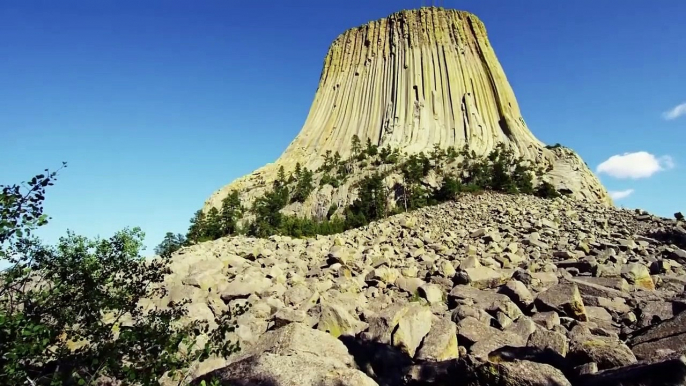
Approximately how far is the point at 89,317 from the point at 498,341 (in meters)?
5.96

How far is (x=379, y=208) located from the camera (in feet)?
109

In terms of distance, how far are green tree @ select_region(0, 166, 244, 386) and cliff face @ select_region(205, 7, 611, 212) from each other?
4088cm

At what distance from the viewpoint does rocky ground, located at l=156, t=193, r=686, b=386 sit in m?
5.21

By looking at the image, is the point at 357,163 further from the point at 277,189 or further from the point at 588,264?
the point at 588,264

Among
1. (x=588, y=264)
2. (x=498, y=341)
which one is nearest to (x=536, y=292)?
(x=588, y=264)

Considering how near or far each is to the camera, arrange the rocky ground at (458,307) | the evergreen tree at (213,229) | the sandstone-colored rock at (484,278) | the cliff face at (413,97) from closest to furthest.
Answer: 1. the rocky ground at (458,307)
2. the sandstone-colored rock at (484,278)
3. the evergreen tree at (213,229)
4. the cliff face at (413,97)

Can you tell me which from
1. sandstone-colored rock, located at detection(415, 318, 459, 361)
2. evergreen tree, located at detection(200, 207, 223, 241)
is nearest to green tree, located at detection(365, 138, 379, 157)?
evergreen tree, located at detection(200, 207, 223, 241)

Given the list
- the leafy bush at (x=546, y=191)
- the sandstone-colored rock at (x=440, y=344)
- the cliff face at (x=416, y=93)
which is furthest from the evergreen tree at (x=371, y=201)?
the sandstone-colored rock at (x=440, y=344)

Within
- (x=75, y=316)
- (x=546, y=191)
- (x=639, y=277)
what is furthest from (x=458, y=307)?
(x=546, y=191)

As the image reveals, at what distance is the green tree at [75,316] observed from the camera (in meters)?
3.31

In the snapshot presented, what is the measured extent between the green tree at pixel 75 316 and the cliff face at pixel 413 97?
4088cm

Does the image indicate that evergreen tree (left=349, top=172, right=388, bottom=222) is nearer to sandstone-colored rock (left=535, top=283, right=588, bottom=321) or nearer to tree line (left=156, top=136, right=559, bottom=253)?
tree line (left=156, top=136, right=559, bottom=253)

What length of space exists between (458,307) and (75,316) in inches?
276

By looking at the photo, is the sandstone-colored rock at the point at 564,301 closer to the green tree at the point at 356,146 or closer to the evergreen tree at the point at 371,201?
the evergreen tree at the point at 371,201
